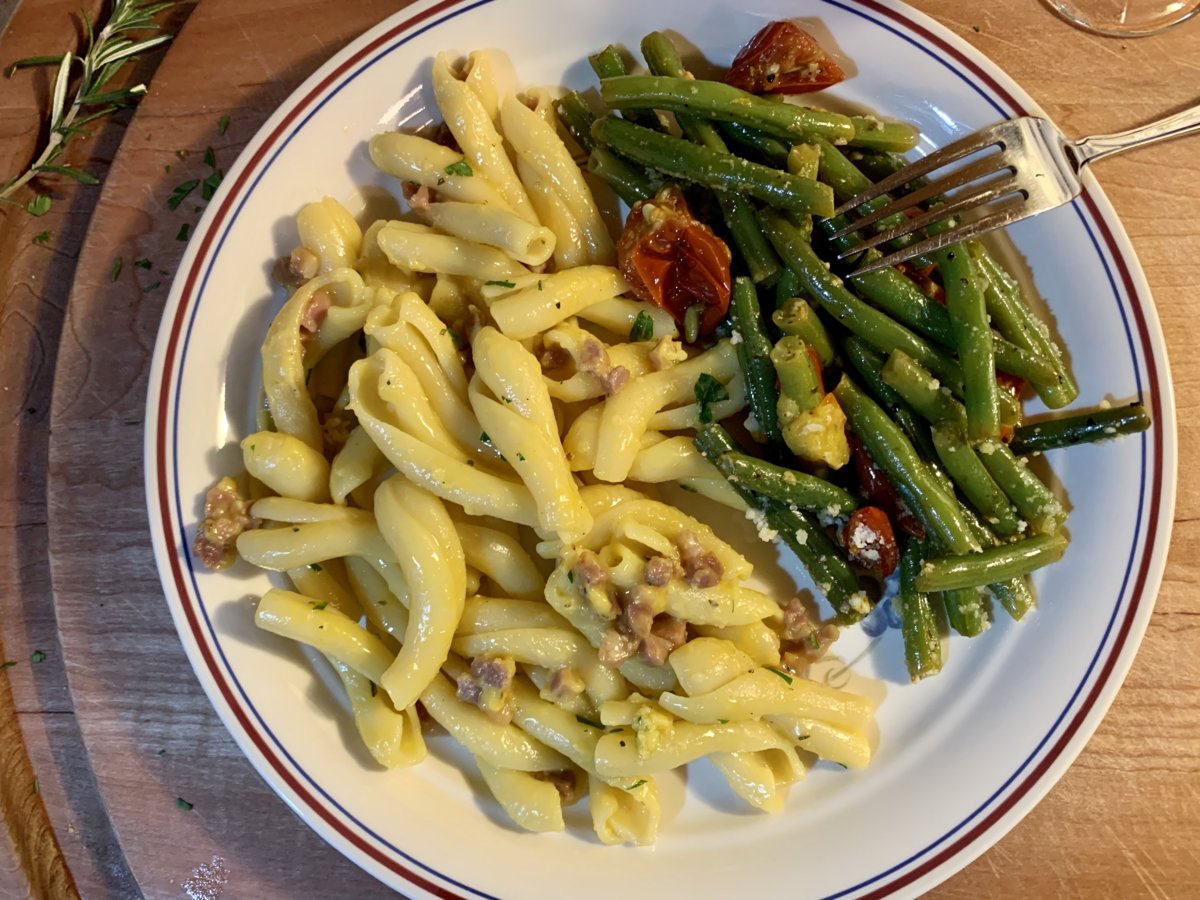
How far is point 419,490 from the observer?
2.20 metres

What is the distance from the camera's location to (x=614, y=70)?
2.36 meters

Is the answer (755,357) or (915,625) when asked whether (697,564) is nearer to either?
(755,357)

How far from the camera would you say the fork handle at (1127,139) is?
7.18 ft

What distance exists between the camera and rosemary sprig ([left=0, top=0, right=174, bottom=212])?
8.38 ft

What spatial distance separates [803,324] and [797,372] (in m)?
0.16

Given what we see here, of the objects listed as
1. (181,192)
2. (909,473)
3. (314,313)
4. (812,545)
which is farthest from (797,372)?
(181,192)

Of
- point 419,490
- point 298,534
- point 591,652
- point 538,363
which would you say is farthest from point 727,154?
point 298,534

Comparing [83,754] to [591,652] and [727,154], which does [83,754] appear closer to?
[591,652]

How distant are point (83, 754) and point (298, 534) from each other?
1.22 m

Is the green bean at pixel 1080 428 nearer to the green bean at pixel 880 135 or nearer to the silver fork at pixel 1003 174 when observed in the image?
the silver fork at pixel 1003 174

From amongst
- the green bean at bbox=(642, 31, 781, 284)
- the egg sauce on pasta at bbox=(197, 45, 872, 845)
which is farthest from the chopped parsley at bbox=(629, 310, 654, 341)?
the green bean at bbox=(642, 31, 781, 284)

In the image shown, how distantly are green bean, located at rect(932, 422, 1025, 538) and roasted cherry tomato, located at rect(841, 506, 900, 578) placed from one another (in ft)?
0.72

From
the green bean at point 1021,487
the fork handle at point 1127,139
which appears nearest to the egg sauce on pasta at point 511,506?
the green bean at point 1021,487

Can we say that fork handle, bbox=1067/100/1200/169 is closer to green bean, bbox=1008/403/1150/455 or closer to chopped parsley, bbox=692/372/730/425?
green bean, bbox=1008/403/1150/455
